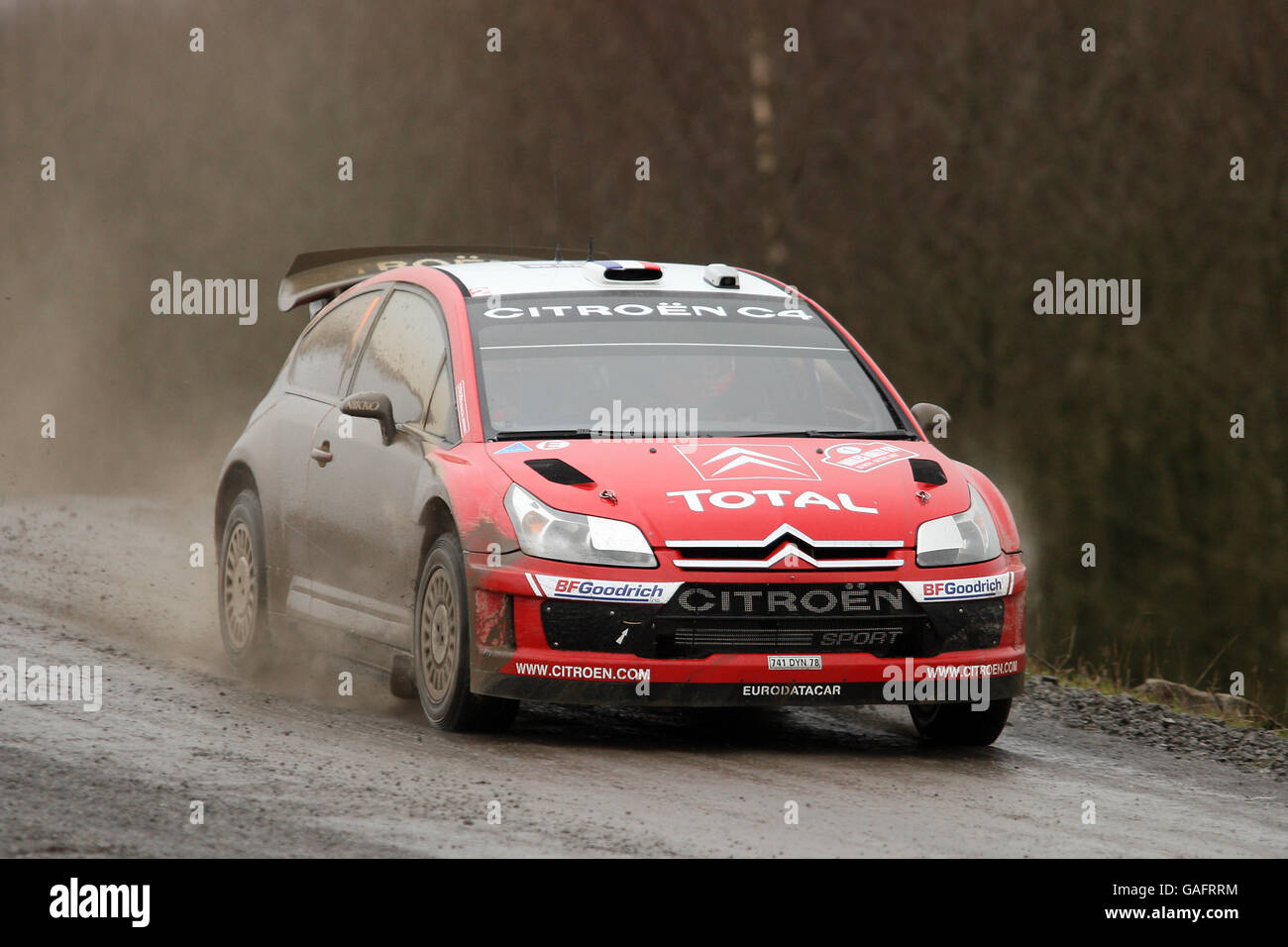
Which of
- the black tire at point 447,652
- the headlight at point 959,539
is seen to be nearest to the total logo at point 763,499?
the headlight at point 959,539

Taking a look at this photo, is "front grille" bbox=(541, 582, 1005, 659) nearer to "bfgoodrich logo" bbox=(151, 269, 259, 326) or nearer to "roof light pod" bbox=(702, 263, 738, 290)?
"roof light pod" bbox=(702, 263, 738, 290)

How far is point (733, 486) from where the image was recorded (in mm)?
7441

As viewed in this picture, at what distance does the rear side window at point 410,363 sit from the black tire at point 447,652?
0.63 metres

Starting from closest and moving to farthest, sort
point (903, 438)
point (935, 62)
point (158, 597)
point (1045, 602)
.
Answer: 1. point (903, 438)
2. point (158, 597)
3. point (1045, 602)
4. point (935, 62)

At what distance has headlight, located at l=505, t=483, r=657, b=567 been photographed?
724 centimetres

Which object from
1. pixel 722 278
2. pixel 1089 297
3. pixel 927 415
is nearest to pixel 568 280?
pixel 722 278

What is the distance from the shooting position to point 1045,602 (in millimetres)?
16562

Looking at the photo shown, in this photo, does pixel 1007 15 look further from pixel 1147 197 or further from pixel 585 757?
pixel 585 757

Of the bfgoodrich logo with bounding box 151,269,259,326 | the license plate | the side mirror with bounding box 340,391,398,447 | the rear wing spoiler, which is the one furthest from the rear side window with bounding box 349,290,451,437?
the bfgoodrich logo with bounding box 151,269,259,326

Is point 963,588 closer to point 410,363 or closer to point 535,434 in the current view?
point 535,434

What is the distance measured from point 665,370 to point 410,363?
113cm

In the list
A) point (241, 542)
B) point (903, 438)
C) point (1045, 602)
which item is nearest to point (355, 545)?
point (241, 542)

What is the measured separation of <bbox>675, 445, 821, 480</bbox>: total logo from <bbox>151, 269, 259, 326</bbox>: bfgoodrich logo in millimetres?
15003
